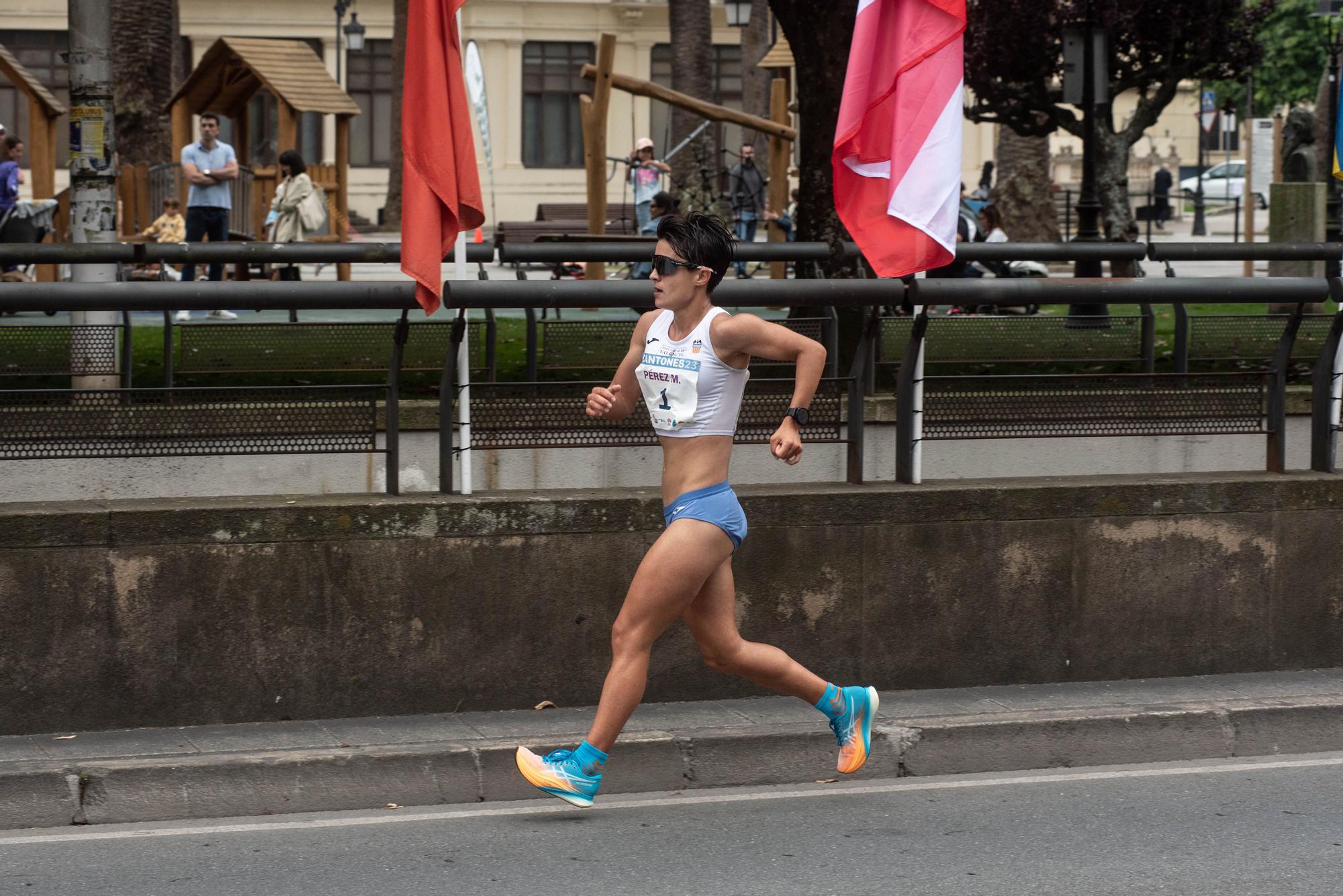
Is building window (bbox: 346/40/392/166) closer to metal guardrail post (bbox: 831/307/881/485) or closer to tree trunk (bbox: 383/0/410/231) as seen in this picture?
tree trunk (bbox: 383/0/410/231)

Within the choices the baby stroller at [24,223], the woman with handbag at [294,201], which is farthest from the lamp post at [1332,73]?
the baby stroller at [24,223]

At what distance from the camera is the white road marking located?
5.90m

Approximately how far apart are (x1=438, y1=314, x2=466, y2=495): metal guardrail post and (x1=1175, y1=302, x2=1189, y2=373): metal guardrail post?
464cm

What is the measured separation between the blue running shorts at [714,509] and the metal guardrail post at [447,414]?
147cm

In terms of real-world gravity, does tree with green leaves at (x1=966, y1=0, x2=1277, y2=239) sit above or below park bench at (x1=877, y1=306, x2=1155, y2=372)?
above

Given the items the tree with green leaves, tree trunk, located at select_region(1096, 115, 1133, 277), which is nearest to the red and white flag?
the tree with green leaves

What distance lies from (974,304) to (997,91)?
63.6 feet

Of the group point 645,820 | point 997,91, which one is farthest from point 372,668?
point 997,91

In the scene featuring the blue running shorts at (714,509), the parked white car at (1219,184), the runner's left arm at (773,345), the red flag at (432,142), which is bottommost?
the blue running shorts at (714,509)

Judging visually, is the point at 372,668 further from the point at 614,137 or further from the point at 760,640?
the point at 614,137

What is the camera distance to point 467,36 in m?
49.3

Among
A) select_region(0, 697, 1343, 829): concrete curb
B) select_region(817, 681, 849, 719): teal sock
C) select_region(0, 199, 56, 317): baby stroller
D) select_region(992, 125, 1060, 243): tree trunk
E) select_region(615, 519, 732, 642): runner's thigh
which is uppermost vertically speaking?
select_region(992, 125, 1060, 243): tree trunk

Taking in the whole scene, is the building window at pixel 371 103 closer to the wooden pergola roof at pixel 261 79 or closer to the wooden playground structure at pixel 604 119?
the wooden pergola roof at pixel 261 79

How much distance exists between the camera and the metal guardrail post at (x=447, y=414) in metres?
7.09
